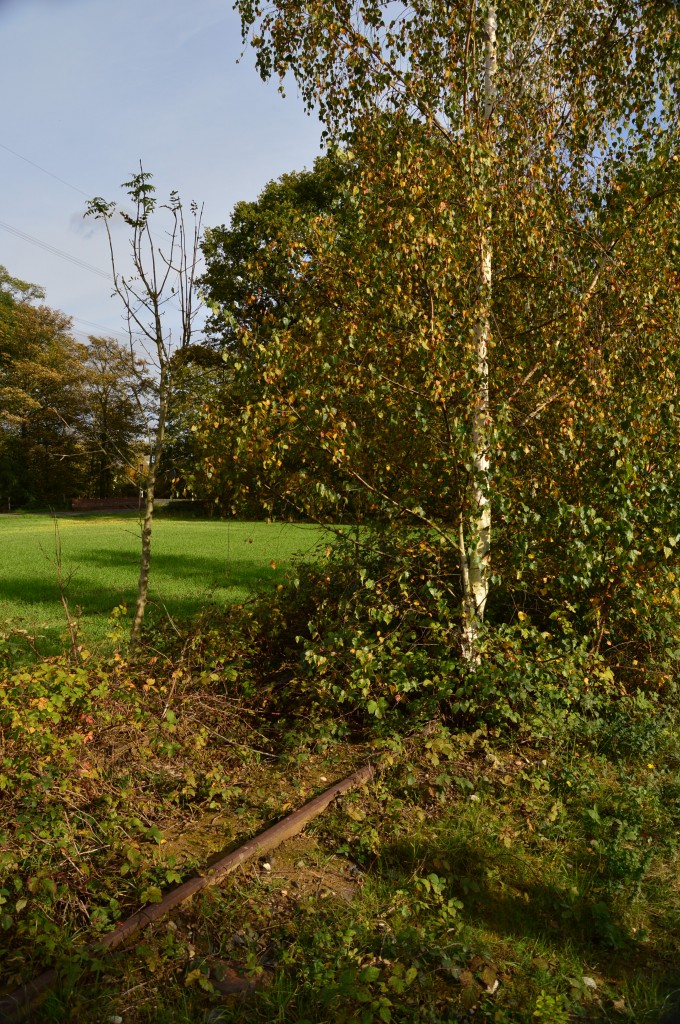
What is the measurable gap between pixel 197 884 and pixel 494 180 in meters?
5.92

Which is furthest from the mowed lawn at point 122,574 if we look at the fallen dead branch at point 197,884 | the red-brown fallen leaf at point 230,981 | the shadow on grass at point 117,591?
the red-brown fallen leaf at point 230,981

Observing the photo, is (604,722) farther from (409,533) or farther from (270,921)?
(270,921)

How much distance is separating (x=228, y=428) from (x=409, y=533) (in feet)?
7.03

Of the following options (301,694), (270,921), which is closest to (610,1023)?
(270,921)

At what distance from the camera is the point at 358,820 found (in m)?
5.14

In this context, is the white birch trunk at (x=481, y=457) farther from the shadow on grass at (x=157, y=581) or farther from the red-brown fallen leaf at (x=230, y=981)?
the shadow on grass at (x=157, y=581)

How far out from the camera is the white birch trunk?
19.9 feet

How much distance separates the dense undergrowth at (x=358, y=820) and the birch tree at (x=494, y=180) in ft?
2.95

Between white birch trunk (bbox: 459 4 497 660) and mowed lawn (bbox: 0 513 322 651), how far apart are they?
6.05 feet

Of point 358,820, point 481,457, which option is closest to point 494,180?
point 481,457

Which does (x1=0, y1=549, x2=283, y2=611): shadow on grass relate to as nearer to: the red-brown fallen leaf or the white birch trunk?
the white birch trunk

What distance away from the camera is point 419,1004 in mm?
3389

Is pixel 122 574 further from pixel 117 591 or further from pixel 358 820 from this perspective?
pixel 358 820

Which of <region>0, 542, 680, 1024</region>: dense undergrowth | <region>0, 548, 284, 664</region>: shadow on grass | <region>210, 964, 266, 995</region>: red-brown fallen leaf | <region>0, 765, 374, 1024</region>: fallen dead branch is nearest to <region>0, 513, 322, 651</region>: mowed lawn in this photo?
<region>0, 548, 284, 664</region>: shadow on grass
